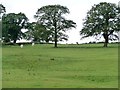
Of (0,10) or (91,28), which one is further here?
(0,10)

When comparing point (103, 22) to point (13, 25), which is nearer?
point (103, 22)

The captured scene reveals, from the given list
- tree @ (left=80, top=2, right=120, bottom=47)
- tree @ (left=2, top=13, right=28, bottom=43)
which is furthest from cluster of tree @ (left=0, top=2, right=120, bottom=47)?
tree @ (left=2, top=13, right=28, bottom=43)

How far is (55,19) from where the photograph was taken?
324ft

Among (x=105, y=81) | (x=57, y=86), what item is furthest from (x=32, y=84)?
(x=105, y=81)

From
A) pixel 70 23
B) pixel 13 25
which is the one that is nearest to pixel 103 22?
pixel 70 23

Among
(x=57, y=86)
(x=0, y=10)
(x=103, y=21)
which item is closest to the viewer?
(x=57, y=86)

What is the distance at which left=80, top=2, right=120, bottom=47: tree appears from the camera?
95375mm

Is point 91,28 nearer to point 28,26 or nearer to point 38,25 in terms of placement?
point 38,25

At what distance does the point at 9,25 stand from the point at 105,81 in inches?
4237

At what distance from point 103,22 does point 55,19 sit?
11808 millimetres

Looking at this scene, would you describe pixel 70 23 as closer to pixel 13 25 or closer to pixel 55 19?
pixel 55 19

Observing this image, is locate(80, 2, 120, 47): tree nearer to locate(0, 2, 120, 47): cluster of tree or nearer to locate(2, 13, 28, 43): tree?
locate(0, 2, 120, 47): cluster of tree

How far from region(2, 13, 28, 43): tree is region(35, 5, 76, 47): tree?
71.2ft

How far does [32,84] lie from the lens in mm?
18797
